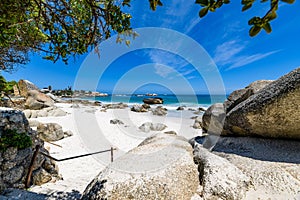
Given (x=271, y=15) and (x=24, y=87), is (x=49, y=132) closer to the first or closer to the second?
(x=271, y=15)

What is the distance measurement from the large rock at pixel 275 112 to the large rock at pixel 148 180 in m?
2.08

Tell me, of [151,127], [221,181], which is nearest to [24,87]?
[151,127]

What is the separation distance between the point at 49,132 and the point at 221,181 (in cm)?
975

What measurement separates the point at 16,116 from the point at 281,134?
6998 mm

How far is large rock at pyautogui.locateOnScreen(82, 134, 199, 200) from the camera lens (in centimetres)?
214

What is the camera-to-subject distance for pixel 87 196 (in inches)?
93.5

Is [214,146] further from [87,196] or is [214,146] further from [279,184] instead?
[87,196]

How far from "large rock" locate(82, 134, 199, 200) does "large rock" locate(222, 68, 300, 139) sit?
2084mm

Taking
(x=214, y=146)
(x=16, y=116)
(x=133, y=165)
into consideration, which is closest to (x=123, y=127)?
(x=16, y=116)

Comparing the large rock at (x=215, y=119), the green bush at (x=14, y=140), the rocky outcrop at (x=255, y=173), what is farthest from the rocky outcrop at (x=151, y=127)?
the rocky outcrop at (x=255, y=173)

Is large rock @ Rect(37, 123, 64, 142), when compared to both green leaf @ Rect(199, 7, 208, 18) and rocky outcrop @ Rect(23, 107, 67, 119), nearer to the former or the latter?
rocky outcrop @ Rect(23, 107, 67, 119)

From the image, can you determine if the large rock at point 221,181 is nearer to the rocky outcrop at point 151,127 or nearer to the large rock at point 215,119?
the large rock at point 215,119

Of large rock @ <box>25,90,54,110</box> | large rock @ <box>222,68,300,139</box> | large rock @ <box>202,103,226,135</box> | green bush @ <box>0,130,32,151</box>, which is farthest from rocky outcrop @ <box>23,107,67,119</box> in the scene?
large rock @ <box>222,68,300,139</box>

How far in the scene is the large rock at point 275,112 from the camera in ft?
10.2
